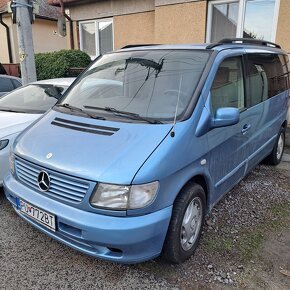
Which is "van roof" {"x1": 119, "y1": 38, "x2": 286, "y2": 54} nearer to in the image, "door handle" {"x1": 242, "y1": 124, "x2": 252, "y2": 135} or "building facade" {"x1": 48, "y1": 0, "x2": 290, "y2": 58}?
"door handle" {"x1": 242, "y1": 124, "x2": 252, "y2": 135}

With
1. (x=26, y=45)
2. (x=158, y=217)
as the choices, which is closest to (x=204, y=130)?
(x=158, y=217)

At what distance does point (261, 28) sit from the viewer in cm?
730

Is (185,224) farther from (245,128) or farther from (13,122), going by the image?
(13,122)

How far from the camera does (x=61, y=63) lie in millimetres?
10742

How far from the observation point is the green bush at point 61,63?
416 inches

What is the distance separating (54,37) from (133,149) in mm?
17602

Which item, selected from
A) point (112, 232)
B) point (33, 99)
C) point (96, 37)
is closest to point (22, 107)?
point (33, 99)

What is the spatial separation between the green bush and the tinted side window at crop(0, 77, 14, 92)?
3293mm

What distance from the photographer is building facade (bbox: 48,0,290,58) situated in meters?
7.10

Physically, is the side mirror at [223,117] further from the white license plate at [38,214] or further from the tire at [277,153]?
the tire at [277,153]

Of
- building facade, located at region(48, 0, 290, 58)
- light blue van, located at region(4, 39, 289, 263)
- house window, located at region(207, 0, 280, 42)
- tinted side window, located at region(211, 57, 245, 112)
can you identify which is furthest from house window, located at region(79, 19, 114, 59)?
tinted side window, located at region(211, 57, 245, 112)

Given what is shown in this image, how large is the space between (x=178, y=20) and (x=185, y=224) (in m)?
6.74

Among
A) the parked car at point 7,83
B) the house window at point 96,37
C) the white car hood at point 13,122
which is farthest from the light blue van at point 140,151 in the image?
the house window at point 96,37

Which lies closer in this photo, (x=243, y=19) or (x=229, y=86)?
(x=229, y=86)
